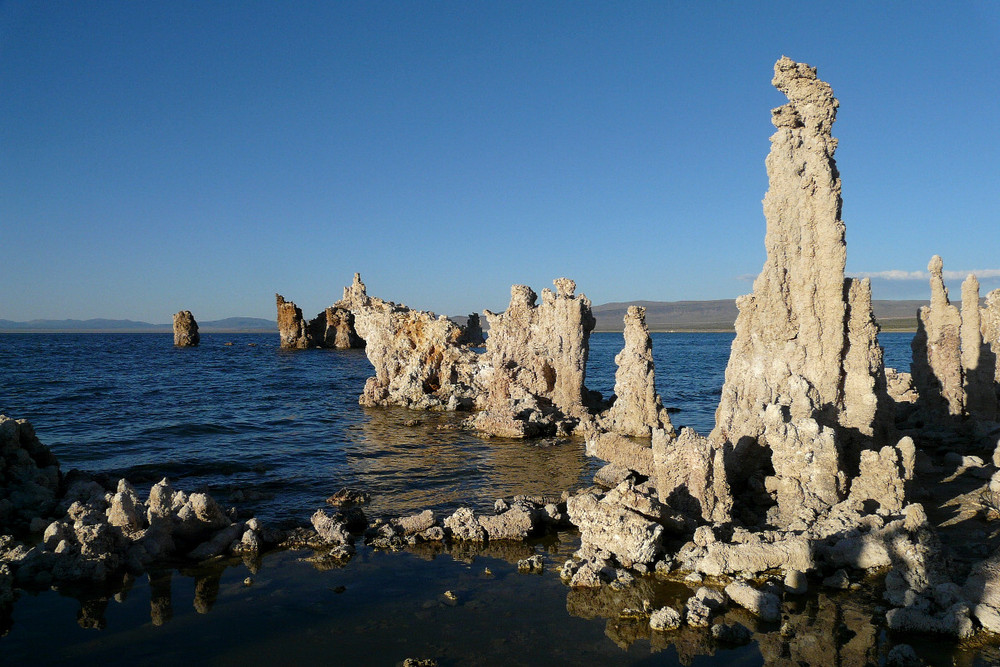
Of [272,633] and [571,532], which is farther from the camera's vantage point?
[571,532]

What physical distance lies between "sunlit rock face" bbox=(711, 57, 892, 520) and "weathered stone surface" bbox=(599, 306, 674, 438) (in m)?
6.56

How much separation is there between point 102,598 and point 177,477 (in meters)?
8.60

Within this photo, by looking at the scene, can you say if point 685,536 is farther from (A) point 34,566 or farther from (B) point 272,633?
(A) point 34,566

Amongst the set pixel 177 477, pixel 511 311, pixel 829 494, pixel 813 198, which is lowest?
pixel 177 477

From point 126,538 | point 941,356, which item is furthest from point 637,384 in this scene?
point 126,538

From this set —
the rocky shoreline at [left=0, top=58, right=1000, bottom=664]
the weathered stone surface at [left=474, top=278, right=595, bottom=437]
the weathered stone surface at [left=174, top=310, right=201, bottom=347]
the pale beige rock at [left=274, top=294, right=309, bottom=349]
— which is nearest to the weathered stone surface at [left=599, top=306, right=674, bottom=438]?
the weathered stone surface at [left=474, top=278, right=595, bottom=437]

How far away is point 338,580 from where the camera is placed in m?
10.1

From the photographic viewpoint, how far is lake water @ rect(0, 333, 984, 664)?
7.95 meters

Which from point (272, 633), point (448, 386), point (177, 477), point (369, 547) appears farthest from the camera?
point (448, 386)

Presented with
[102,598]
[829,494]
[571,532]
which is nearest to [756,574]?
[829,494]

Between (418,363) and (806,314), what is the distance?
21102 mm

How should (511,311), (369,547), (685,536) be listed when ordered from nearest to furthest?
(685,536) → (369,547) → (511,311)

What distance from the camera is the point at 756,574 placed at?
932cm

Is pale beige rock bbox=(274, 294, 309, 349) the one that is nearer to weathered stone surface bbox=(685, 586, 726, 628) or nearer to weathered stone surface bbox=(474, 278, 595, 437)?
weathered stone surface bbox=(474, 278, 595, 437)
